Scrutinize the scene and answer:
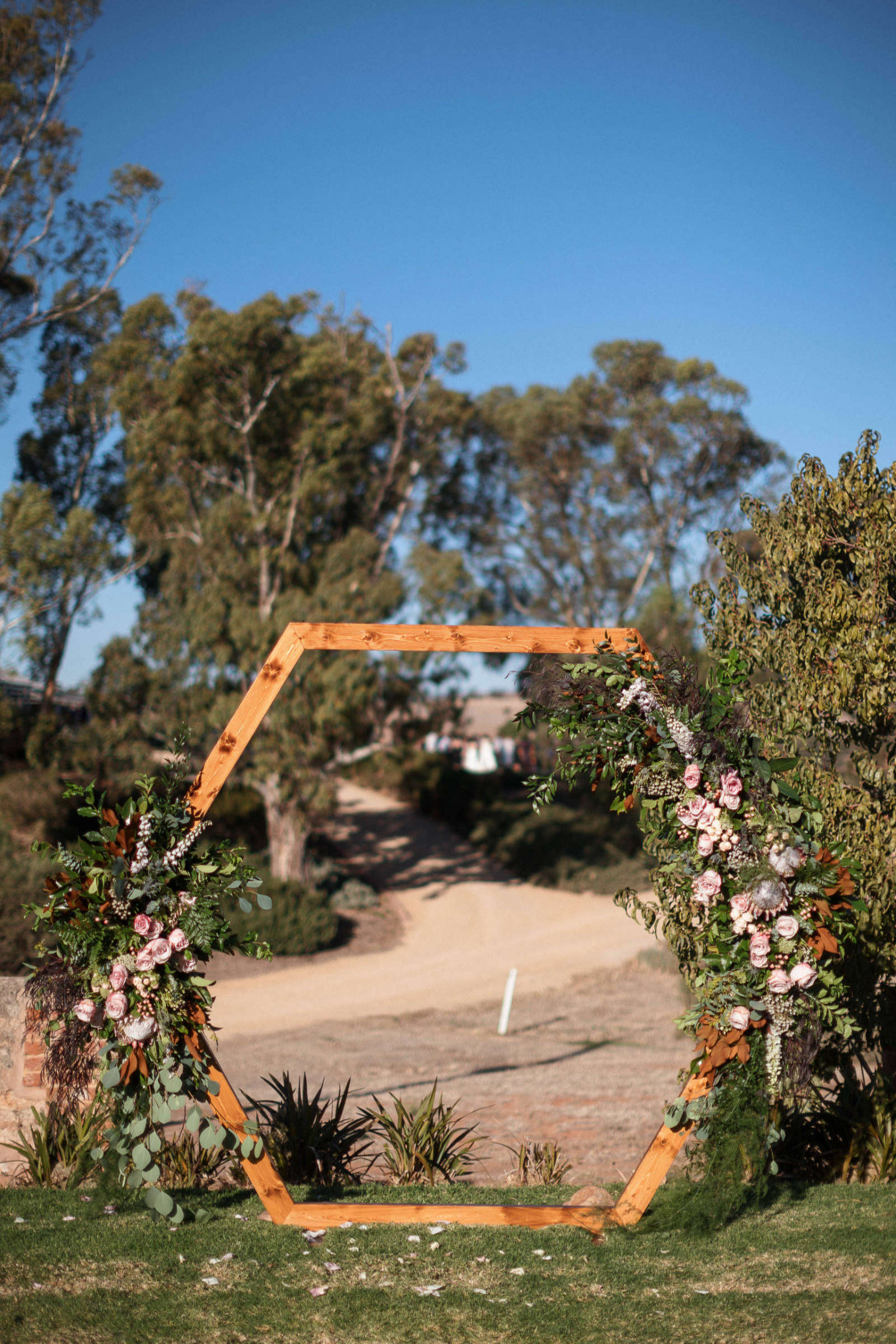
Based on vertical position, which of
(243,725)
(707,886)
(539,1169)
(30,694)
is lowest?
(539,1169)

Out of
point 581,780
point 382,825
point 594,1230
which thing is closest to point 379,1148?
point 594,1230

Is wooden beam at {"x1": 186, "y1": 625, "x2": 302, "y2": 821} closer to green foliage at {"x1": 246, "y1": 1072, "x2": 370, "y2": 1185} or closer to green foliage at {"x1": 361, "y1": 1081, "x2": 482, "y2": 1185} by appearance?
green foliage at {"x1": 246, "y1": 1072, "x2": 370, "y2": 1185}

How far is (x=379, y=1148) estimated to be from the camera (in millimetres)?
7547

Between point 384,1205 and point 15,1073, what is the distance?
2158 mm

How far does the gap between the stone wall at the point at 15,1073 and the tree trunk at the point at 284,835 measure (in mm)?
15260

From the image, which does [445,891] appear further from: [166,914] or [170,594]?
[166,914]

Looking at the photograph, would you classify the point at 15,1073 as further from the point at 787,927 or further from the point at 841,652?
the point at 841,652

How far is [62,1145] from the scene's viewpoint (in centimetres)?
562

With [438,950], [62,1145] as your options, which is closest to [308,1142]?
[62,1145]

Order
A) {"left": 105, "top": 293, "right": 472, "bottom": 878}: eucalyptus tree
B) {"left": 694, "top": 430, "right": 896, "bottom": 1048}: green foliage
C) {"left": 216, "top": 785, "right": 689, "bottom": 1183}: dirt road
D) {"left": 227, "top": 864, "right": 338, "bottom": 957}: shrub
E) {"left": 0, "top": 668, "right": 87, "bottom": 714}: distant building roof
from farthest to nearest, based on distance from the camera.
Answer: {"left": 0, "top": 668, "right": 87, "bottom": 714}: distant building roof → {"left": 105, "top": 293, "right": 472, "bottom": 878}: eucalyptus tree → {"left": 227, "top": 864, "right": 338, "bottom": 957}: shrub → {"left": 216, "top": 785, "right": 689, "bottom": 1183}: dirt road → {"left": 694, "top": 430, "right": 896, "bottom": 1048}: green foliage

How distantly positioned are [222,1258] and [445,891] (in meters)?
20.7

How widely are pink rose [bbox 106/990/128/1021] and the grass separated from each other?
3.24 ft

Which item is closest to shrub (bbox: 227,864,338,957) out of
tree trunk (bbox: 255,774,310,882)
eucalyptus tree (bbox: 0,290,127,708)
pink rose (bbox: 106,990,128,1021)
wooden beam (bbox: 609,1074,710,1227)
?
tree trunk (bbox: 255,774,310,882)

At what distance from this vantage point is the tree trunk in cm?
2138
